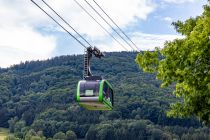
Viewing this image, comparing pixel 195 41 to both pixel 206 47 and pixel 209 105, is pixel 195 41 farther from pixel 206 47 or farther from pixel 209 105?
pixel 209 105

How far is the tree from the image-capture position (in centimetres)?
2467

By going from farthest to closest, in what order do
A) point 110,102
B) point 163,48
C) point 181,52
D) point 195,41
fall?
point 110,102 < point 163,48 < point 181,52 < point 195,41

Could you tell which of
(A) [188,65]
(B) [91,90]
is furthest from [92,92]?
(A) [188,65]

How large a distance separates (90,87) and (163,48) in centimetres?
975

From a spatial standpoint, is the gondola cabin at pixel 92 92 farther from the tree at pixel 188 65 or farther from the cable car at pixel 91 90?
the tree at pixel 188 65

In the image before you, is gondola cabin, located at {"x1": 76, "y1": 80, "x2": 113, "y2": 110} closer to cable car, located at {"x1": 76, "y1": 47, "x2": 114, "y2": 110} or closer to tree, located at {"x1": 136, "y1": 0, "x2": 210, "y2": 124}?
cable car, located at {"x1": 76, "y1": 47, "x2": 114, "y2": 110}

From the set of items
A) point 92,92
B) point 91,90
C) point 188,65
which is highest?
point 188,65

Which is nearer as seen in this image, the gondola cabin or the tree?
the tree

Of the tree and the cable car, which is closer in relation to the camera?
the tree

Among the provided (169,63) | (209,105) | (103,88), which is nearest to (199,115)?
(209,105)

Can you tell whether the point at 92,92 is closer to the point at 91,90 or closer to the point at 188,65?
the point at 91,90

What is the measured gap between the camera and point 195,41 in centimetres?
2436

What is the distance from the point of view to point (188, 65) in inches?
1019

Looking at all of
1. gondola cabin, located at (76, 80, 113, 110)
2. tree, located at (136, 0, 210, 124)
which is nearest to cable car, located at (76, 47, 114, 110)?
gondola cabin, located at (76, 80, 113, 110)
